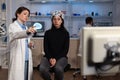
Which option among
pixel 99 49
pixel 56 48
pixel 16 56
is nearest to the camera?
pixel 99 49

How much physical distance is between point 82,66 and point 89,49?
3.5 inches

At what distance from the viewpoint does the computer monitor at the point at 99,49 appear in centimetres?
107

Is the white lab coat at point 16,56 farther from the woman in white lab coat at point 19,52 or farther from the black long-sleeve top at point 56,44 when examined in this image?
the black long-sleeve top at point 56,44

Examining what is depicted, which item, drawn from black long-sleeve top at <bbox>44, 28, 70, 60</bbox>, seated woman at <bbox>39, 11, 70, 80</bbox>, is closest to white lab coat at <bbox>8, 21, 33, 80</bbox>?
seated woman at <bbox>39, 11, 70, 80</bbox>

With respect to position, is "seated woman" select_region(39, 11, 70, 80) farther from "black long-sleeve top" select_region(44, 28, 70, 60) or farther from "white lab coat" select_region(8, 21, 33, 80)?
"white lab coat" select_region(8, 21, 33, 80)

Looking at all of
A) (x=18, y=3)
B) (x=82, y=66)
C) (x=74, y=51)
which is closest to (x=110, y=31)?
(x=82, y=66)

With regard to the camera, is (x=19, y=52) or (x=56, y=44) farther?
(x=56, y=44)

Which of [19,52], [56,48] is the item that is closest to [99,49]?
[19,52]

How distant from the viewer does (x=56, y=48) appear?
3.07 meters

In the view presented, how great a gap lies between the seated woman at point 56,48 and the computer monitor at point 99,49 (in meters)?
1.81

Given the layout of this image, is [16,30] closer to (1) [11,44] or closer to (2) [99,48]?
(1) [11,44]

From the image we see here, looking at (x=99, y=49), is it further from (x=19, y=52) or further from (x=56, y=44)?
(x=56, y=44)

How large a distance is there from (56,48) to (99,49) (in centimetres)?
201

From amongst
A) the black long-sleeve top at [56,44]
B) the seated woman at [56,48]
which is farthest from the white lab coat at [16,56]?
the black long-sleeve top at [56,44]
